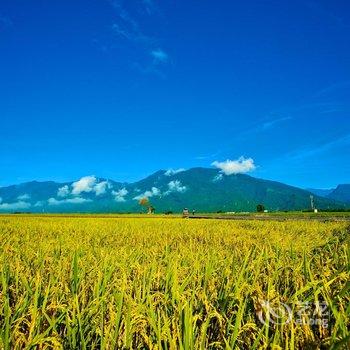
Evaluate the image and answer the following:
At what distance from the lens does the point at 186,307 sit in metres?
2.38

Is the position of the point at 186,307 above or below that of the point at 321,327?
above

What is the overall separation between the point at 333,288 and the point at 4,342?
271 centimetres

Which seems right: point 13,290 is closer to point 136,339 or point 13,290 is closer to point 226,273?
point 136,339

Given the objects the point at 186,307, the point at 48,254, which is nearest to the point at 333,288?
the point at 186,307

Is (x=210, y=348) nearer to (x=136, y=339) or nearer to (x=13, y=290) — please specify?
(x=136, y=339)

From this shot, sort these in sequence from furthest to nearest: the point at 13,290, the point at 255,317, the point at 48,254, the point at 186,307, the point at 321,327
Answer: the point at 48,254
the point at 13,290
the point at 255,317
the point at 321,327
the point at 186,307

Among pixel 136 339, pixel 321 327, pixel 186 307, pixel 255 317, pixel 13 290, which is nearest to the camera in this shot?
pixel 186 307

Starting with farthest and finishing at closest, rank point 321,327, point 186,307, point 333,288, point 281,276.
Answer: point 281,276, point 333,288, point 321,327, point 186,307

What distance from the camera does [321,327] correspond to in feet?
8.67

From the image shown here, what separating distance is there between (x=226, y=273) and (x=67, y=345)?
5.90ft

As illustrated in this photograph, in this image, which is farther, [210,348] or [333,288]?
[333,288]

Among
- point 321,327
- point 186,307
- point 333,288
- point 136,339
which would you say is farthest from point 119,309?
point 333,288

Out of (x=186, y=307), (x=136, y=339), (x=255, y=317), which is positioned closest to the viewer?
(x=186, y=307)

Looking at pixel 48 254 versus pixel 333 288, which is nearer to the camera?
pixel 333 288
